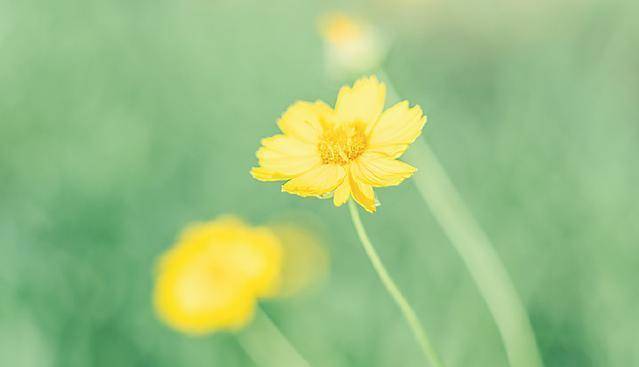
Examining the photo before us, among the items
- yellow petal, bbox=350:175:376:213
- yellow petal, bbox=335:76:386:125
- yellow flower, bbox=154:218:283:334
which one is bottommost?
yellow petal, bbox=350:175:376:213

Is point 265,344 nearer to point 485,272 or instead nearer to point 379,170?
Answer: point 485,272

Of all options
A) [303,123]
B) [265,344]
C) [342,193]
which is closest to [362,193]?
[342,193]

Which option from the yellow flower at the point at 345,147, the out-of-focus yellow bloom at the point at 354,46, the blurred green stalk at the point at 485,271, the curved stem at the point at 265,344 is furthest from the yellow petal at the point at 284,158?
the curved stem at the point at 265,344

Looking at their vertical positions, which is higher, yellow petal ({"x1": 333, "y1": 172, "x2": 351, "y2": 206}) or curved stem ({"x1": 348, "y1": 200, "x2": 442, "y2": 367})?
yellow petal ({"x1": 333, "y1": 172, "x2": 351, "y2": 206})

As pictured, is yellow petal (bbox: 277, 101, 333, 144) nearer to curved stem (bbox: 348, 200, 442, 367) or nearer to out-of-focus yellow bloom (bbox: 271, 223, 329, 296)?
curved stem (bbox: 348, 200, 442, 367)

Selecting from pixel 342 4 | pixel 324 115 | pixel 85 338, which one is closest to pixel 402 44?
pixel 342 4


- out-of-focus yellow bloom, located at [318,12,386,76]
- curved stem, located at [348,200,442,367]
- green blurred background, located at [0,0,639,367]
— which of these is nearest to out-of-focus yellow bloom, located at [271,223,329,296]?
green blurred background, located at [0,0,639,367]
